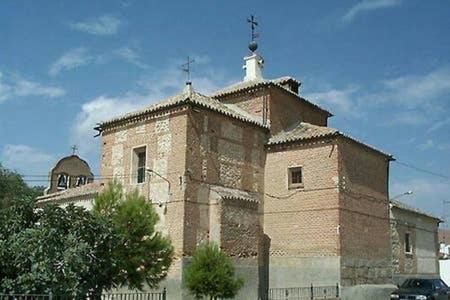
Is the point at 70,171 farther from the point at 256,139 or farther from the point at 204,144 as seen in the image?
the point at 204,144

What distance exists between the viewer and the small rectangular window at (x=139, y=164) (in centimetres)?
2064

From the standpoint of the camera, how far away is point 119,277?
1476 centimetres

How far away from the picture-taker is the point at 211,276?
16.3 metres

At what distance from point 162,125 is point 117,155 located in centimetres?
275

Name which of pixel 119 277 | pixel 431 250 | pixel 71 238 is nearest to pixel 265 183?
pixel 119 277

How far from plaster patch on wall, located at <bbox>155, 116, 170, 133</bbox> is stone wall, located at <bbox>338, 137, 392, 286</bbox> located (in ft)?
23.0

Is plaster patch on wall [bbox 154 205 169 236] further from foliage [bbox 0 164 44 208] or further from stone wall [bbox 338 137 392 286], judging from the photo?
foliage [bbox 0 164 44 208]

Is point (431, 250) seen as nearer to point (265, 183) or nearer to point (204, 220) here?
point (265, 183)

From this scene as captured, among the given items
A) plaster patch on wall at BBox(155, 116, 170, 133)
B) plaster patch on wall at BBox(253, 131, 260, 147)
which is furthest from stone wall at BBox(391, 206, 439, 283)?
plaster patch on wall at BBox(155, 116, 170, 133)

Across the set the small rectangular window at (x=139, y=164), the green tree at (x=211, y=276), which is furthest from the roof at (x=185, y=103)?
the green tree at (x=211, y=276)

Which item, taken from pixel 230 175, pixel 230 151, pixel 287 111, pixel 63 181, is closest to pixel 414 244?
pixel 287 111

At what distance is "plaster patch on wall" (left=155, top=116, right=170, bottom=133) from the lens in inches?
778

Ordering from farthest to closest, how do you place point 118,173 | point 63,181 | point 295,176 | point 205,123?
point 63,181 → point 295,176 → point 118,173 → point 205,123

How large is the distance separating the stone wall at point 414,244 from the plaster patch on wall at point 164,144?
12781 mm
